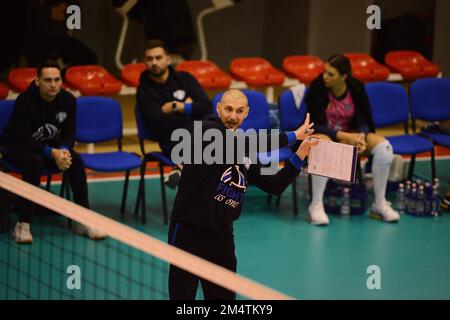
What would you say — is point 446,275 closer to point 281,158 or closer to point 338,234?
point 338,234

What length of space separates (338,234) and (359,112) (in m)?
1.38

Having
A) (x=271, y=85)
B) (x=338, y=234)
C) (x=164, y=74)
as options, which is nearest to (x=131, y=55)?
(x=271, y=85)

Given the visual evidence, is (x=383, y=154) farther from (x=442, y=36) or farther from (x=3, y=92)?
(x=442, y=36)

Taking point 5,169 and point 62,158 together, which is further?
point 5,169

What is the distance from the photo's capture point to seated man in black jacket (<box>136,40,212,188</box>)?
30.8ft

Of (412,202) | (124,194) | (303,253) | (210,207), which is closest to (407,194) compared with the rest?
(412,202)

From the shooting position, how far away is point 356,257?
8.70m

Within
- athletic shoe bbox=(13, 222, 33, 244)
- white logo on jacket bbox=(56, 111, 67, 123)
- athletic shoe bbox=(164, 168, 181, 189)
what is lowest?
athletic shoe bbox=(13, 222, 33, 244)

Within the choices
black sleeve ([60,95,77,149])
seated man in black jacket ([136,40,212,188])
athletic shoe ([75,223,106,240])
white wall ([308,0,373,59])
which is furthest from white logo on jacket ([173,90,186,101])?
white wall ([308,0,373,59])

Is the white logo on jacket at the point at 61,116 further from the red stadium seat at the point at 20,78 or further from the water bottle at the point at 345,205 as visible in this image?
the water bottle at the point at 345,205

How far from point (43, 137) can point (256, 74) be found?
3.94 m

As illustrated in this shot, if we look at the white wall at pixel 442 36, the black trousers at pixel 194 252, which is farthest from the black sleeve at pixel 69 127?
the white wall at pixel 442 36

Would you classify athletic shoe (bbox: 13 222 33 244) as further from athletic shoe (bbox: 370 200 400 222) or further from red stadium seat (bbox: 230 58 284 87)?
red stadium seat (bbox: 230 58 284 87)

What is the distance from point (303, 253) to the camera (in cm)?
877
